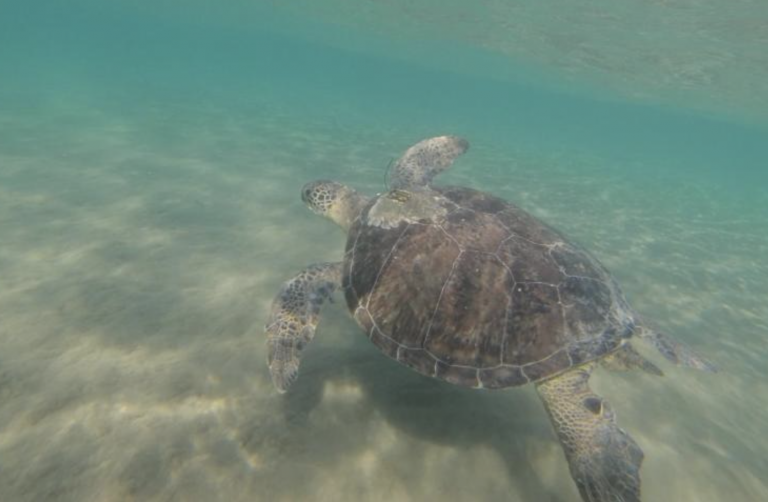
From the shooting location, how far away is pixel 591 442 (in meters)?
3.19

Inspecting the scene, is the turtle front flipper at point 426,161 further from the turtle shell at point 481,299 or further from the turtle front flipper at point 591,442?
the turtle front flipper at point 591,442

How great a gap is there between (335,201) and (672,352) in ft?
13.6

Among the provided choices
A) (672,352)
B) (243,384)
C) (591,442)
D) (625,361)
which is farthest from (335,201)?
(672,352)

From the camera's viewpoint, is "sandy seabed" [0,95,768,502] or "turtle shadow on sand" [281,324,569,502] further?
"turtle shadow on sand" [281,324,569,502]

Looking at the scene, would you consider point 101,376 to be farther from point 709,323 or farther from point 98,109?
point 98,109

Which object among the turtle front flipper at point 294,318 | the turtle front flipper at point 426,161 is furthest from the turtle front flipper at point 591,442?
the turtle front flipper at point 426,161

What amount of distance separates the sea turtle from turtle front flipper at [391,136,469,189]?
1772 mm

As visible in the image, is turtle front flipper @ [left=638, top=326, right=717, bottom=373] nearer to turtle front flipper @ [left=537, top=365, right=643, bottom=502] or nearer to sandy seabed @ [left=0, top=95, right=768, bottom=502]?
sandy seabed @ [left=0, top=95, right=768, bottom=502]

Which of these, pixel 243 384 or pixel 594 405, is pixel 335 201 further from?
pixel 594 405

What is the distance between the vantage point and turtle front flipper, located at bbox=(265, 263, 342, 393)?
147 inches

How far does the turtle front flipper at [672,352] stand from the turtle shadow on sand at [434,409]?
4.22 feet

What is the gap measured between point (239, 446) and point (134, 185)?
8.26 meters

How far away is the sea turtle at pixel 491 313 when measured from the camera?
10.9 feet

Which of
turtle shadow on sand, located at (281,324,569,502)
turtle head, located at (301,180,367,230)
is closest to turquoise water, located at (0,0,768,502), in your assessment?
turtle shadow on sand, located at (281,324,569,502)
